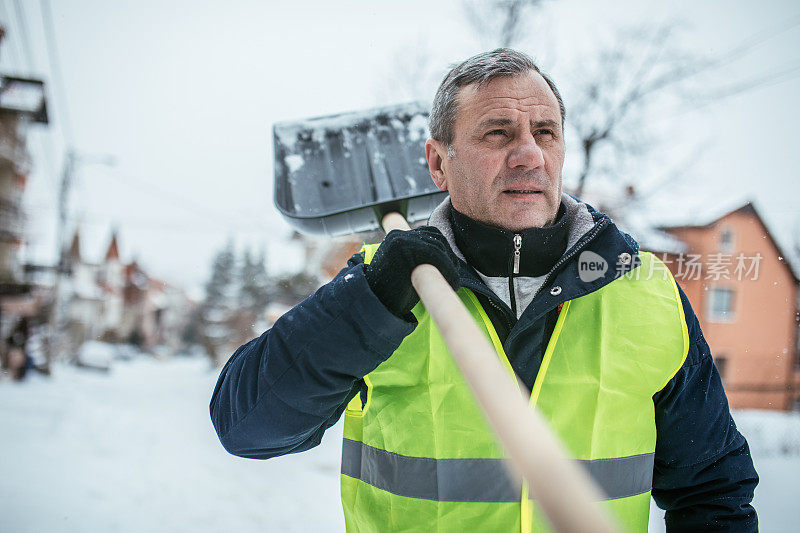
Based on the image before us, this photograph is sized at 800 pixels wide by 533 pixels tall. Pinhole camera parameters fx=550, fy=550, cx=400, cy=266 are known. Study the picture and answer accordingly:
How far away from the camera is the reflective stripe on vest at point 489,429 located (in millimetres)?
1044

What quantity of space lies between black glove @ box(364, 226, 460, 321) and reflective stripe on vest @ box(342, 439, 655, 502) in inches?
12.1

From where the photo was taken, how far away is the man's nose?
1.18 metres

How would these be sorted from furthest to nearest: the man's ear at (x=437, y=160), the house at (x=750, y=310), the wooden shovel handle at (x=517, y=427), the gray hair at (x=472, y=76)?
the house at (x=750, y=310) → the man's ear at (x=437, y=160) → the gray hair at (x=472, y=76) → the wooden shovel handle at (x=517, y=427)

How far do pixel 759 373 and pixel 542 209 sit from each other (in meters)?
8.76

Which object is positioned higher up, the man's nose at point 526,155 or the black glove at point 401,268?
the man's nose at point 526,155

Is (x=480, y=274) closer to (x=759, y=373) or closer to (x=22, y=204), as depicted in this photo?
(x=759, y=373)

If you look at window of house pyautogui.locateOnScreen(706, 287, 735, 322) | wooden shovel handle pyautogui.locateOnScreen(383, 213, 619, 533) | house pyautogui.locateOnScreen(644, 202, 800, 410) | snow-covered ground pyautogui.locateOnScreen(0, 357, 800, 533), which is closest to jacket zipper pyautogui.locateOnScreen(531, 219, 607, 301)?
wooden shovel handle pyautogui.locateOnScreen(383, 213, 619, 533)

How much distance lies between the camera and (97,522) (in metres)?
3.86

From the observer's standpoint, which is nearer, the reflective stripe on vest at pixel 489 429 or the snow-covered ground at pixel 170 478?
the reflective stripe on vest at pixel 489 429

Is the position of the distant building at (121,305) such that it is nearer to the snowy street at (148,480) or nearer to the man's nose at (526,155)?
the snowy street at (148,480)

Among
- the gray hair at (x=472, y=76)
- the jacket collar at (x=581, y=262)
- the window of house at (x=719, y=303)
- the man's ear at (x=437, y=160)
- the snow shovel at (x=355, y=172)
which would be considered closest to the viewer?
the jacket collar at (x=581, y=262)

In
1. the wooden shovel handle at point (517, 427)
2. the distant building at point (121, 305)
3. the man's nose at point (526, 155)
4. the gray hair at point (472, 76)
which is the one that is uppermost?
the gray hair at point (472, 76)

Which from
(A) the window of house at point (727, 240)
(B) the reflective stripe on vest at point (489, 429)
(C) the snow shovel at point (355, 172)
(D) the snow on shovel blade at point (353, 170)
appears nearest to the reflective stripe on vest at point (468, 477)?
(B) the reflective stripe on vest at point (489, 429)

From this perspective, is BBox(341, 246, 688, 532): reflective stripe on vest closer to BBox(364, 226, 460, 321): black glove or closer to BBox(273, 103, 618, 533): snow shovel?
BBox(364, 226, 460, 321): black glove
